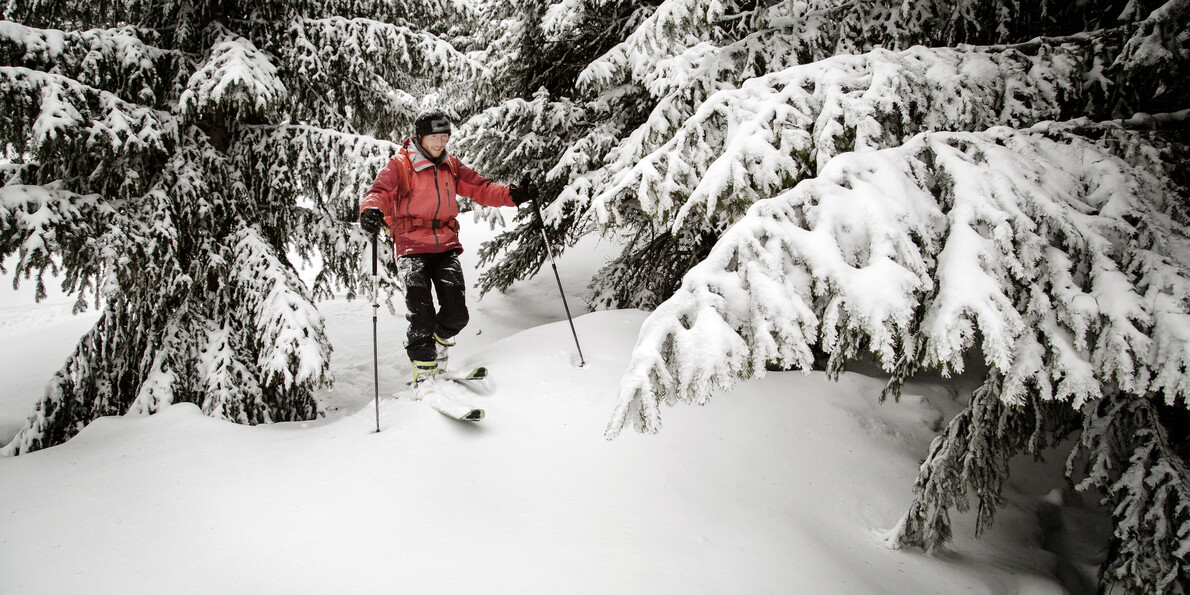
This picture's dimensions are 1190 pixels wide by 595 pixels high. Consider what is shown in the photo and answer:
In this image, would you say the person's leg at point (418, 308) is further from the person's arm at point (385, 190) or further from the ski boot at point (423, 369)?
the person's arm at point (385, 190)

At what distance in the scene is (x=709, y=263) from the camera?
2293 millimetres

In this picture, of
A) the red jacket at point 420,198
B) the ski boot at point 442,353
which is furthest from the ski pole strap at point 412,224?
the ski boot at point 442,353

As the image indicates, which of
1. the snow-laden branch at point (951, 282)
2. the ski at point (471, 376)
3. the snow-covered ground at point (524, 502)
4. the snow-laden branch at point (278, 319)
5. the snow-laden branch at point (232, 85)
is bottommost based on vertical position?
the snow-covered ground at point (524, 502)

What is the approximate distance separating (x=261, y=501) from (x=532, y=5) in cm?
596

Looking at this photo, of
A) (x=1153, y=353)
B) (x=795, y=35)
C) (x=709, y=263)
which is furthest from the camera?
(x=795, y=35)

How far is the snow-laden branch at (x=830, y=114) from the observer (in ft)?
9.25

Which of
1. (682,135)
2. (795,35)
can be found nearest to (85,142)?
(682,135)

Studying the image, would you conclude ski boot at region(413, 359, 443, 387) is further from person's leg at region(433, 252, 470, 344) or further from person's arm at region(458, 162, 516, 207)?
person's arm at region(458, 162, 516, 207)

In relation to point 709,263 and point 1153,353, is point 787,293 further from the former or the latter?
point 1153,353

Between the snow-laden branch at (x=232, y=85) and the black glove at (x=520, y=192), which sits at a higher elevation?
the snow-laden branch at (x=232, y=85)

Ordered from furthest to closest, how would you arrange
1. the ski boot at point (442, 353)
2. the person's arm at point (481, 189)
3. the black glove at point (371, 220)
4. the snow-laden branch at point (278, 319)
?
the person's arm at point (481, 189) < the ski boot at point (442, 353) < the snow-laden branch at point (278, 319) < the black glove at point (371, 220)

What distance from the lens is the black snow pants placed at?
4.94m

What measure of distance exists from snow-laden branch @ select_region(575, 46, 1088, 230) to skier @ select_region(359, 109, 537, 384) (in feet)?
7.01

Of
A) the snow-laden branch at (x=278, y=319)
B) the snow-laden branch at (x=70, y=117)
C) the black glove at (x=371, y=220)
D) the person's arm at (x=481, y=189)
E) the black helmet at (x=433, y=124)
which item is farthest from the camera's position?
the person's arm at (x=481, y=189)
